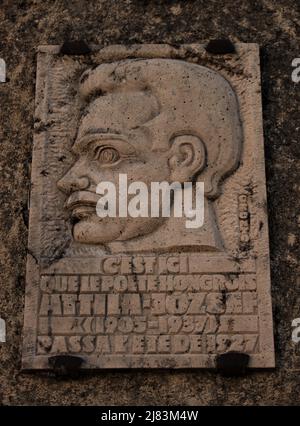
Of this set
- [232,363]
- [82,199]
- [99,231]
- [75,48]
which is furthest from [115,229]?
[75,48]

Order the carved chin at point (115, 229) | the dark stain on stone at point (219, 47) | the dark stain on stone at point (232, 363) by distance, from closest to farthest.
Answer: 1. the dark stain on stone at point (232, 363)
2. the carved chin at point (115, 229)
3. the dark stain on stone at point (219, 47)

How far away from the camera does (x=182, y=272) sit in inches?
105

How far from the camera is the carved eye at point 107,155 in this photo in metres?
2.79

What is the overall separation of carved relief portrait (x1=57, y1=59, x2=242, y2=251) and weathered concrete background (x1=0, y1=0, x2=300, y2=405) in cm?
21

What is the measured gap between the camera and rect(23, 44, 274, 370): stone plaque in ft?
8.50

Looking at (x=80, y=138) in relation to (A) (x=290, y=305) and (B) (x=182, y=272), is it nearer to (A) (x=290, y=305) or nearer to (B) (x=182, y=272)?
(B) (x=182, y=272)

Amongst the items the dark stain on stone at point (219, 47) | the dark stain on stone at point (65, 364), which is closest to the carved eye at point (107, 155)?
the dark stain on stone at point (219, 47)

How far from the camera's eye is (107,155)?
2.80 m

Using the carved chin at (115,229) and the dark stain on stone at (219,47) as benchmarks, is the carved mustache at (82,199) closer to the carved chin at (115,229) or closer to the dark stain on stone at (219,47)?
the carved chin at (115,229)

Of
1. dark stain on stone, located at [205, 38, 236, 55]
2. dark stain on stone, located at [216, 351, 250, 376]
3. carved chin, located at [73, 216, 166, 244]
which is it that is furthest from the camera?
dark stain on stone, located at [205, 38, 236, 55]

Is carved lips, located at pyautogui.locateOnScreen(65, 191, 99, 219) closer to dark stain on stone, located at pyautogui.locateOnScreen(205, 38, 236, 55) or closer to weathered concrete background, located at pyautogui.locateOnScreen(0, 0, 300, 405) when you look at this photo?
weathered concrete background, located at pyautogui.locateOnScreen(0, 0, 300, 405)

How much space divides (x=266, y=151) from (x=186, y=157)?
1.15 feet

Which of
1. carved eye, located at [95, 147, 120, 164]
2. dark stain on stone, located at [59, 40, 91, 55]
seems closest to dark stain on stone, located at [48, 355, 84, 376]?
carved eye, located at [95, 147, 120, 164]

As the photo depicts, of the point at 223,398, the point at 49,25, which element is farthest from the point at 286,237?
the point at 49,25
